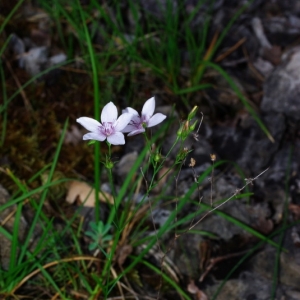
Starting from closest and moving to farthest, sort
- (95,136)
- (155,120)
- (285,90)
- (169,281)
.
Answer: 1. (95,136)
2. (155,120)
3. (169,281)
4. (285,90)

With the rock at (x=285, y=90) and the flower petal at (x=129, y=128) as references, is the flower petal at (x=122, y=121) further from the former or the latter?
the rock at (x=285, y=90)

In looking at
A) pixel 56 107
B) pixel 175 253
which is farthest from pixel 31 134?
pixel 175 253

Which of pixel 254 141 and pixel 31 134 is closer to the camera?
pixel 31 134

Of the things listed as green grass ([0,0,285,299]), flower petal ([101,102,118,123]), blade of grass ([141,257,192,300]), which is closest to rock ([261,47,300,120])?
green grass ([0,0,285,299])

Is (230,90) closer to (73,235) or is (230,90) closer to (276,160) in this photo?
(276,160)

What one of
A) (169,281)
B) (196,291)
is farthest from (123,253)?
(196,291)

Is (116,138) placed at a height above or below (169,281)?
above

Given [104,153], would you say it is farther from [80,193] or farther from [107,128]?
[107,128]
